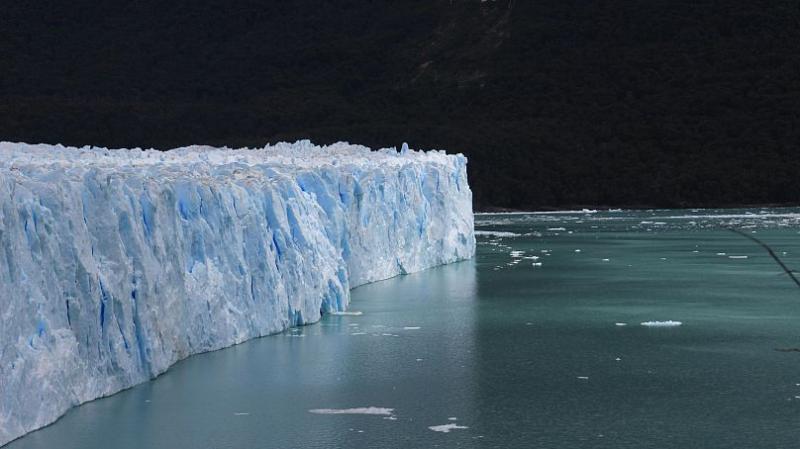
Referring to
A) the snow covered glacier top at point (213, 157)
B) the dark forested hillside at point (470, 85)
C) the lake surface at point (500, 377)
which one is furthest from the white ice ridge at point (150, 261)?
the dark forested hillside at point (470, 85)

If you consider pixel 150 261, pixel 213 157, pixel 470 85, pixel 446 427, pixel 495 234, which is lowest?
pixel 446 427

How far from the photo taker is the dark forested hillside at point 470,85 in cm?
4319

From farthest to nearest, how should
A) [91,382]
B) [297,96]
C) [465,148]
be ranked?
[297,96]
[465,148]
[91,382]

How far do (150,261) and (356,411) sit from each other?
A: 1.98 metres

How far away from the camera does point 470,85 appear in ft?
169

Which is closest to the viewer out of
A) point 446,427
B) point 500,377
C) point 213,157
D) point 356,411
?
point 446,427

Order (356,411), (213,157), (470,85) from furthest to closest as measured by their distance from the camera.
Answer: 1. (470,85)
2. (213,157)
3. (356,411)

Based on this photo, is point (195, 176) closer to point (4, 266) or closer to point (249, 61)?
point (4, 266)

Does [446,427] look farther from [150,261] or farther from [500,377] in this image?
[150,261]

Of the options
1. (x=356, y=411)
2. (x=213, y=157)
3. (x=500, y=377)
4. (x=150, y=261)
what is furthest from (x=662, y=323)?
(x=213, y=157)

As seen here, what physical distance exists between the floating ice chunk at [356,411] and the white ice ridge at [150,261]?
1.45m

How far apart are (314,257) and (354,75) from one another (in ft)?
140

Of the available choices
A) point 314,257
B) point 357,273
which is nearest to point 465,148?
point 357,273

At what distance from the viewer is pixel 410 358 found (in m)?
10.1
